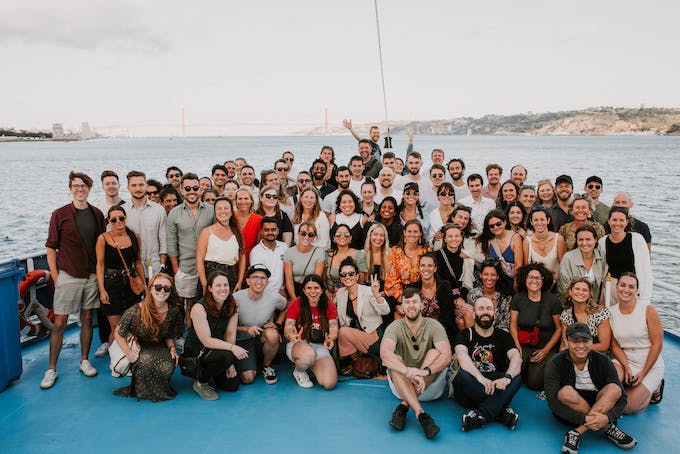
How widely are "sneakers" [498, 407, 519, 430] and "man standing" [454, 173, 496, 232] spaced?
2.84 m

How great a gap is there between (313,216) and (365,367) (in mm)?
1945

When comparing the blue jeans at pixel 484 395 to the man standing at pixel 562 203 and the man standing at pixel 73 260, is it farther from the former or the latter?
the man standing at pixel 73 260

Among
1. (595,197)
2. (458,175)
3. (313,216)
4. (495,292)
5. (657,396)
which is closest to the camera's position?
(657,396)

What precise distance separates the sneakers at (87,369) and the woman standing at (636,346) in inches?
207

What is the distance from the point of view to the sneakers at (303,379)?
209 inches

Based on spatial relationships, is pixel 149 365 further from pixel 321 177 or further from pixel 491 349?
pixel 321 177

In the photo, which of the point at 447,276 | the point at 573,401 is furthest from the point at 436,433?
the point at 447,276

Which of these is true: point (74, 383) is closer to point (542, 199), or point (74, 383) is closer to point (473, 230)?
point (473, 230)

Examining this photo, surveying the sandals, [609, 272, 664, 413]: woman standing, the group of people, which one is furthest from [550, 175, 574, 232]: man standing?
the sandals

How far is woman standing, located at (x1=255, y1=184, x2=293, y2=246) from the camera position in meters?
6.28

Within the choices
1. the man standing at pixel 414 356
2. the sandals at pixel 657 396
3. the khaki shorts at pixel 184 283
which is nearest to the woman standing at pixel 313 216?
the khaki shorts at pixel 184 283

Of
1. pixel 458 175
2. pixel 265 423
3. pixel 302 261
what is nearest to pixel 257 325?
pixel 302 261

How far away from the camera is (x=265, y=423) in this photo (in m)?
4.55

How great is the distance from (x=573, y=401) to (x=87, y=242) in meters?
4.90
